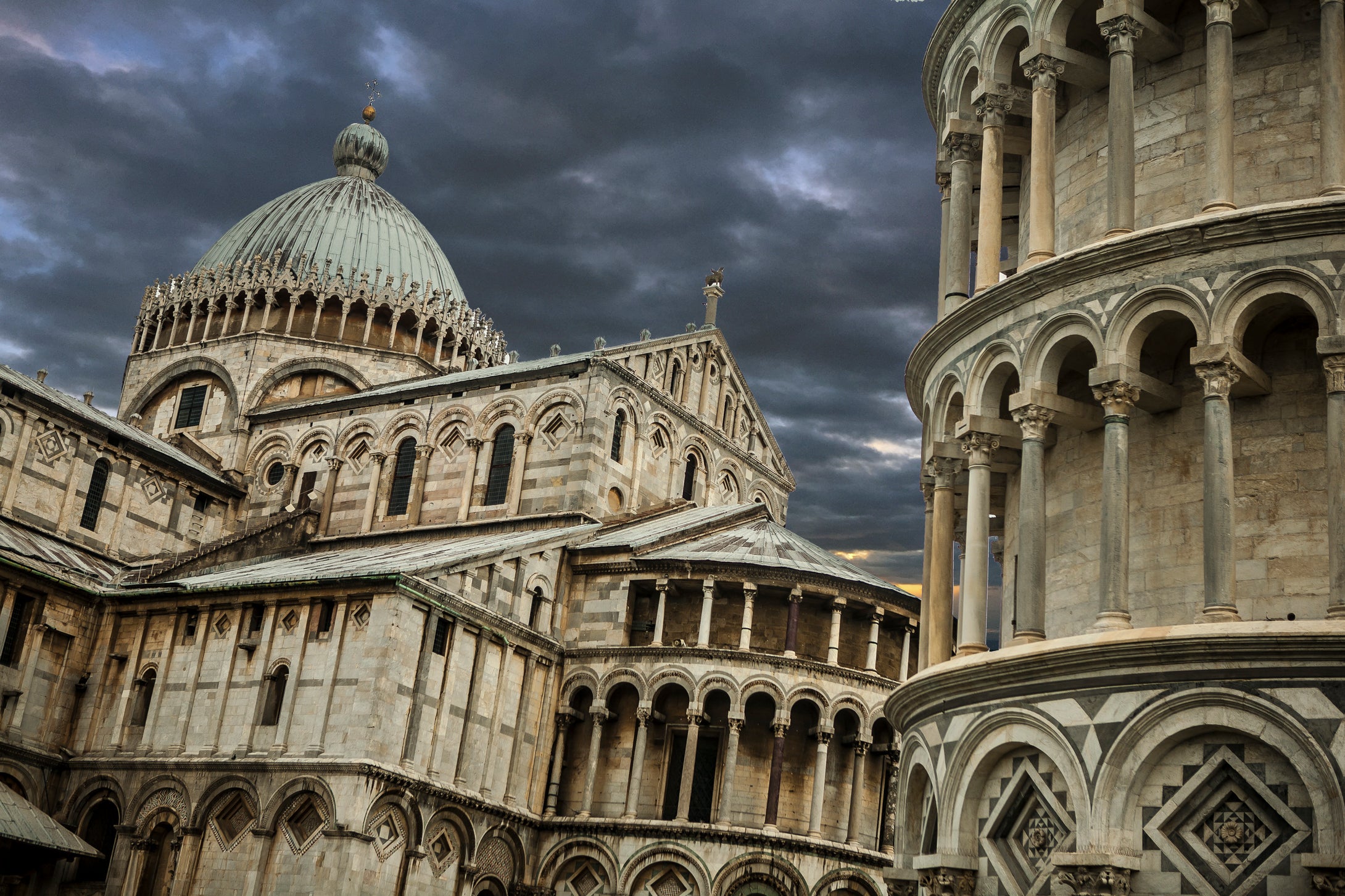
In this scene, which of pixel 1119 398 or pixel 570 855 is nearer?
pixel 1119 398

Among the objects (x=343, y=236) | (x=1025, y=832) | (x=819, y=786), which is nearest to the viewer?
(x=1025, y=832)

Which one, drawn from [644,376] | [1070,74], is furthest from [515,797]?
[1070,74]

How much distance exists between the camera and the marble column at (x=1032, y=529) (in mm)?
17172

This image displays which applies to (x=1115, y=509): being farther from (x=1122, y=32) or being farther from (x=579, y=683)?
(x=579, y=683)

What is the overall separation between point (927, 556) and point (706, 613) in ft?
50.8

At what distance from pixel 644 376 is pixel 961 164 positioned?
20.8m

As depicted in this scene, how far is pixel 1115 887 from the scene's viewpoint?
15.1 metres

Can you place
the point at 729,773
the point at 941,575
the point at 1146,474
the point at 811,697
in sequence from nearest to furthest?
the point at 1146,474
the point at 941,575
the point at 729,773
the point at 811,697

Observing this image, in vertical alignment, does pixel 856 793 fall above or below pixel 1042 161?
below

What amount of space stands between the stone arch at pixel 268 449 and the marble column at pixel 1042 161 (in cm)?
3139

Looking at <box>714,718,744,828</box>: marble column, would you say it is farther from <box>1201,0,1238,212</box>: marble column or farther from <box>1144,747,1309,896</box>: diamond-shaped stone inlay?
<box>1201,0,1238,212</box>: marble column

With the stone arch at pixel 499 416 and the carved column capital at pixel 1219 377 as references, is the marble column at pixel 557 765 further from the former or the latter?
the carved column capital at pixel 1219 377

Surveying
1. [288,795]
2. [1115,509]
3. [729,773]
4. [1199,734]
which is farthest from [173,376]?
[1199,734]

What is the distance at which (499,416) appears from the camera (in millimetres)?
41469
